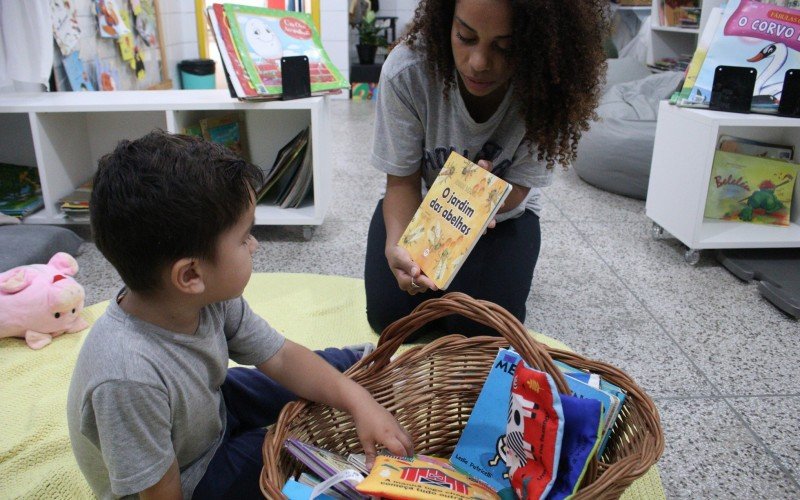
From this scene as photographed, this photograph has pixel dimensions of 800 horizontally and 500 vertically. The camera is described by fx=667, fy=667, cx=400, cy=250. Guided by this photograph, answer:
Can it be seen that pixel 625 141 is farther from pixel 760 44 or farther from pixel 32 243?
pixel 32 243

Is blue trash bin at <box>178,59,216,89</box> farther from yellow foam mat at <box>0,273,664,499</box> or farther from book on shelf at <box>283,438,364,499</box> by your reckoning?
book on shelf at <box>283,438,364,499</box>

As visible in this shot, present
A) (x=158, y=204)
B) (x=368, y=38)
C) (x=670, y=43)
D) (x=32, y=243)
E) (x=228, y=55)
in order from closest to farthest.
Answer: (x=158, y=204) < (x=32, y=243) < (x=228, y=55) < (x=670, y=43) < (x=368, y=38)

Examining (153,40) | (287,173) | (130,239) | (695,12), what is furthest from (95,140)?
(695,12)

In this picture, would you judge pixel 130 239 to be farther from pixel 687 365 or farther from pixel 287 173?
pixel 287 173

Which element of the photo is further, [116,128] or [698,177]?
[116,128]

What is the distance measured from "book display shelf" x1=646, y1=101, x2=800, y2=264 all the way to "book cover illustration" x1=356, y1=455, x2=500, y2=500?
122cm

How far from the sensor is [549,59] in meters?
0.97

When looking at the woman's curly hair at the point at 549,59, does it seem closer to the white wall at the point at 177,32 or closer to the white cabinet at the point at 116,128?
the white cabinet at the point at 116,128

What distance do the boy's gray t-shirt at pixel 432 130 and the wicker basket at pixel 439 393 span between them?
0.42 metres

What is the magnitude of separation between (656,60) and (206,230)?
3213 millimetres

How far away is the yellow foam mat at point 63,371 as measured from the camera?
0.96 metres

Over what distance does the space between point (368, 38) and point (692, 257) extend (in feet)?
10.4

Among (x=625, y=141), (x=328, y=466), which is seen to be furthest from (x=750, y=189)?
(x=328, y=466)

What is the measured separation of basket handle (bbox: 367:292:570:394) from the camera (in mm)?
740
